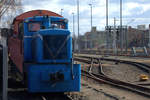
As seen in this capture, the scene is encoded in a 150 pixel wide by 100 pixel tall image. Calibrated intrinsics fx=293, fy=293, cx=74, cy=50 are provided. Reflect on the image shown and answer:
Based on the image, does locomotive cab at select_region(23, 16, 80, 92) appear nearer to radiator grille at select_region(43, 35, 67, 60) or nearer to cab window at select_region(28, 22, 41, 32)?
radiator grille at select_region(43, 35, 67, 60)

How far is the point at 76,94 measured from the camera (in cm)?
1185

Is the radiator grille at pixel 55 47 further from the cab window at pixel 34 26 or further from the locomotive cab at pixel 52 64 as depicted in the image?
the cab window at pixel 34 26

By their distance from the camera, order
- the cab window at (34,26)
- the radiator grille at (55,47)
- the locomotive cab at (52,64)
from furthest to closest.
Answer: the cab window at (34,26), the radiator grille at (55,47), the locomotive cab at (52,64)

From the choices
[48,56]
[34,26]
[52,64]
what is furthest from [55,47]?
[34,26]

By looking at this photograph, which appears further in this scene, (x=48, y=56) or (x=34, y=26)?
(x=34, y=26)

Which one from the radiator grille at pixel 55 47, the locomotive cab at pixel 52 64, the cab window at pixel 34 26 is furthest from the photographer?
the cab window at pixel 34 26

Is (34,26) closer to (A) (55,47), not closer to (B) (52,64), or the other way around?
(A) (55,47)

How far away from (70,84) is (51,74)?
88 centimetres

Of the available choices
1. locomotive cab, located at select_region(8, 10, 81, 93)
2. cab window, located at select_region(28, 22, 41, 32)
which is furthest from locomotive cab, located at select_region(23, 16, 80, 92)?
cab window, located at select_region(28, 22, 41, 32)

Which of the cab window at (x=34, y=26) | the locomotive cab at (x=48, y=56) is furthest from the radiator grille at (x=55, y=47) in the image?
the cab window at (x=34, y=26)

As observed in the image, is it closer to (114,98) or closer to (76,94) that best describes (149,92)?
(114,98)

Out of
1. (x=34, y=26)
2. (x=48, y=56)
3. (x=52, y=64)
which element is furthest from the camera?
(x=34, y=26)

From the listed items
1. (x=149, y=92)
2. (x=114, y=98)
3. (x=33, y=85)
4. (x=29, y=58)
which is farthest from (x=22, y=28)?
(x=149, y=92)

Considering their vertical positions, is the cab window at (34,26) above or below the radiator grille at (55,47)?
above
